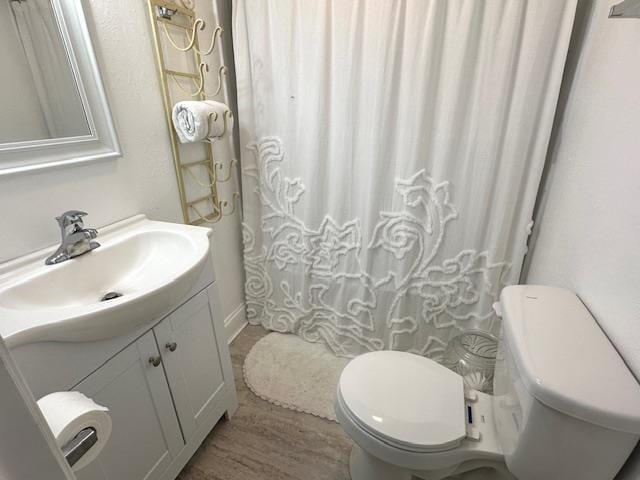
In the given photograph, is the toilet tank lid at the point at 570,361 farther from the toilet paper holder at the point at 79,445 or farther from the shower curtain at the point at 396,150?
the toilet paper holder at the point at 79,445

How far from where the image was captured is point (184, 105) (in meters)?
1.23

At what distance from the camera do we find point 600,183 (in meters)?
0.89

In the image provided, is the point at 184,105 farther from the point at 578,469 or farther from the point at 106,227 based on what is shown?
the point at 578,469

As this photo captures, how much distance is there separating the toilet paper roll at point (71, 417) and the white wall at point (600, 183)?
39.4 inches

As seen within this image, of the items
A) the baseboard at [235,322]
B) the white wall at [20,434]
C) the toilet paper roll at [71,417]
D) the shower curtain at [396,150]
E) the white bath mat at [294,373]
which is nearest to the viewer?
the white wall at [20,434]

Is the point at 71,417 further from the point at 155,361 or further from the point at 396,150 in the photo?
the point at 396,150

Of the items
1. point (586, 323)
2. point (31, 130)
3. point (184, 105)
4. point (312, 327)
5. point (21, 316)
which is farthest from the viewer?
point (312, 327)

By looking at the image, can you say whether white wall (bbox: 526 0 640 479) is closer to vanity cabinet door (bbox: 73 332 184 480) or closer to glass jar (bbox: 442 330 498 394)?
glass jar (bbox: 442 330 498 394)

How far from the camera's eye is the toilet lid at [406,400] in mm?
933

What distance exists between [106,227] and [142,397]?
58cm

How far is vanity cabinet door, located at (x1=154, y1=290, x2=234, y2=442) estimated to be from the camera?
3.43 feet

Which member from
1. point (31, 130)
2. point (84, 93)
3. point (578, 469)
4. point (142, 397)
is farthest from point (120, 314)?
point (578, 469)

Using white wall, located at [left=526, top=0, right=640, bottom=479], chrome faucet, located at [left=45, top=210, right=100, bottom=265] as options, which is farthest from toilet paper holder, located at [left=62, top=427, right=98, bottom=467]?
white wall, located at [left=526, top=0, right=640, bottom=479]

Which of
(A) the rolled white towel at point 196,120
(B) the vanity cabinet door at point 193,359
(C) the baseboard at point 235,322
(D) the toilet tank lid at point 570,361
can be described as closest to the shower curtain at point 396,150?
(A) the rolled white towel at point 196,120
